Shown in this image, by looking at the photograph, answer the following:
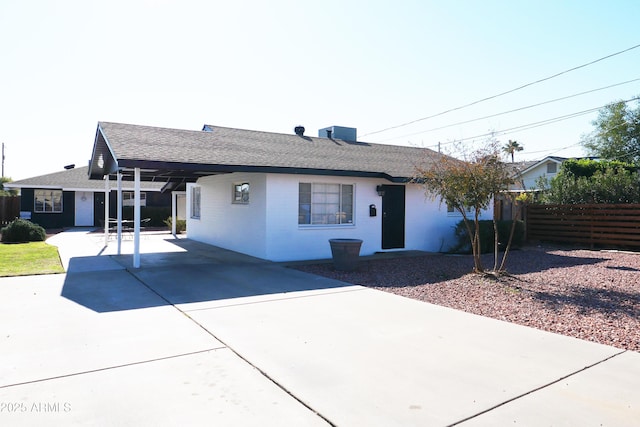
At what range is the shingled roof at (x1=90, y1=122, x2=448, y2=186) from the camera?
9906 millimetres

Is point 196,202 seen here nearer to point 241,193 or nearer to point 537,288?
point 241,193

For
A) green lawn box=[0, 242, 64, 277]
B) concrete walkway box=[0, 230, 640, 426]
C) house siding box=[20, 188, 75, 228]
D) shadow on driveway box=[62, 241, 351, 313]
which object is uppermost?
house siding box=[20, 188, 75, 228]

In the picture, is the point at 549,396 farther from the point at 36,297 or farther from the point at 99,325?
the point at 36,297

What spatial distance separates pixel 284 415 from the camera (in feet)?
10.6

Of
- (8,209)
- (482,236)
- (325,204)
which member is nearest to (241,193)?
(325,204)

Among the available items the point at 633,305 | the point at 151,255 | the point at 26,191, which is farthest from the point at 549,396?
the point at 26,191

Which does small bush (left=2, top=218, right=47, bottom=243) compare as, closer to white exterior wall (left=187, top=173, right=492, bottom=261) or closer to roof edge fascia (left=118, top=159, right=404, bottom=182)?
white exterior wall (left=187, top=173, right=492, bottom=261)

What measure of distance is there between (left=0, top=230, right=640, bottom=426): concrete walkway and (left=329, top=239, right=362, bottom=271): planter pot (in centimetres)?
249

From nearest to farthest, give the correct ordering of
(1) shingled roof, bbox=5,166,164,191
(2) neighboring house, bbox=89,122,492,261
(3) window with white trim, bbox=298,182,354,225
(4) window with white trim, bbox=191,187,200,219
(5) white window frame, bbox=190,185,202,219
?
1. (2) neighboring house, bbox=89,122,492,261
2. (3) window with white trim, bbox=298,182,354,225
3. (5) white window frame, bbox=190,185,202,219
4. (4) window with white trim, bbox=191,187,200,219
5. (1) shingled roof, bbox=5,166,164,191

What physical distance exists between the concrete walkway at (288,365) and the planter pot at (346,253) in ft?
8.15

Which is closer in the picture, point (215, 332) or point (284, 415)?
point (284, 415)

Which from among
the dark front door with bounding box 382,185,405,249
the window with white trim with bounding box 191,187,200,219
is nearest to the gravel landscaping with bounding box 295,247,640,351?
the dark front door with bounding box 382,185,405,249

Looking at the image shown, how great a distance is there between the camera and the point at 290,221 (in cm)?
1170

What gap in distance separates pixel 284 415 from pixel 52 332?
3.46 metres
